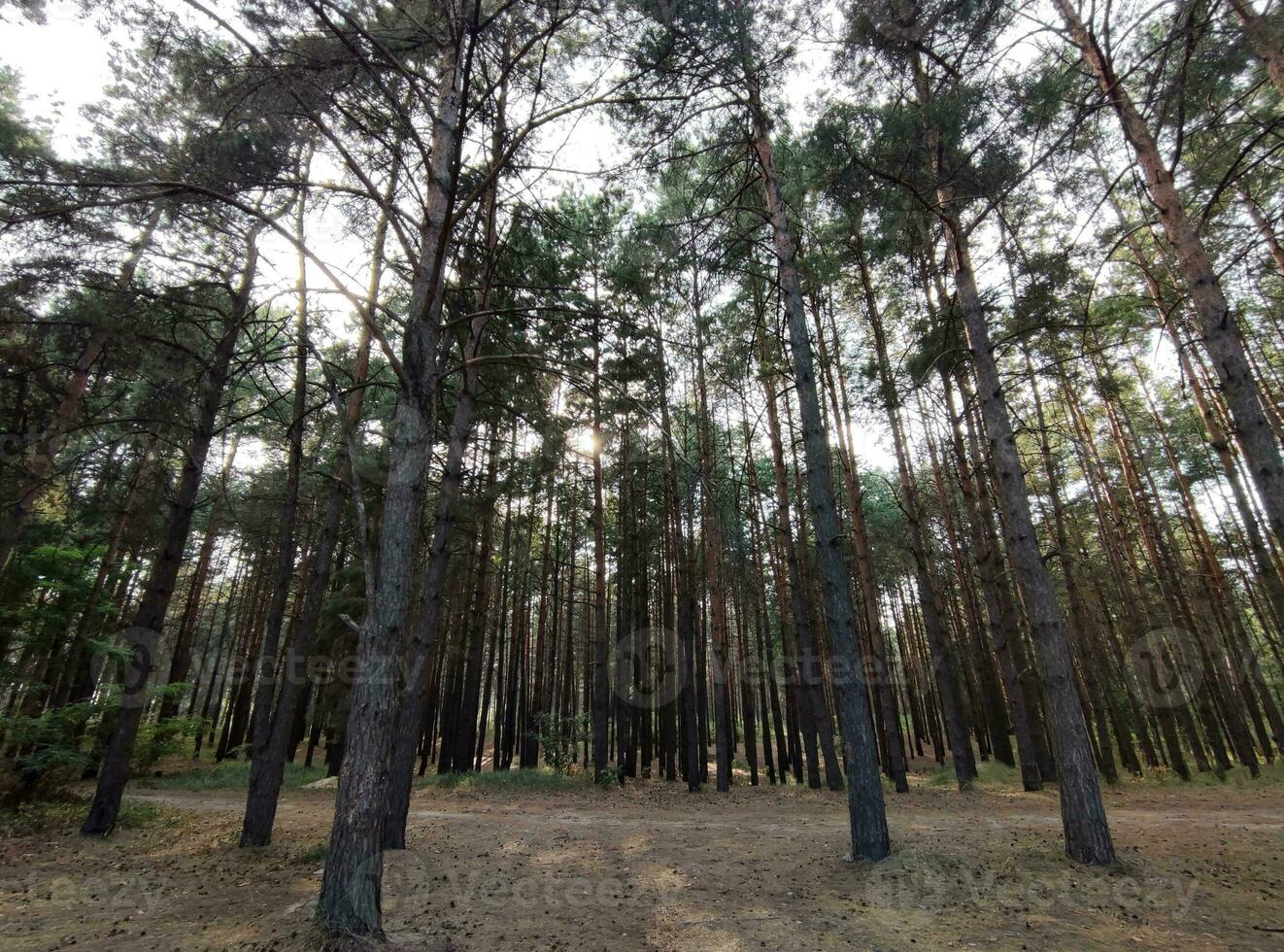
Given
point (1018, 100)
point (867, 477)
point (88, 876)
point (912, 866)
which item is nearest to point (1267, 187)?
point (1018, 100)

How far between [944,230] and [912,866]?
8.02 meters

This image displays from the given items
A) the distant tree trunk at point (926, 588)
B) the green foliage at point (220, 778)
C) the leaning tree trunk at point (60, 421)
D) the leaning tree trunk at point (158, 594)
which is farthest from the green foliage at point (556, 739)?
the leaning tree trunk at point (60, 421)

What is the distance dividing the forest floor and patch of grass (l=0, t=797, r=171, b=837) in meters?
0.08

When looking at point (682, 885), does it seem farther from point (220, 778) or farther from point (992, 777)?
point (220, 778)

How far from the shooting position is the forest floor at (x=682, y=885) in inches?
168

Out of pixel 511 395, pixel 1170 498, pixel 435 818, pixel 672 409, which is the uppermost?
pixel 672 409

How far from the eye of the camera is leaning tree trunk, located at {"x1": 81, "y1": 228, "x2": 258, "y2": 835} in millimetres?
7855

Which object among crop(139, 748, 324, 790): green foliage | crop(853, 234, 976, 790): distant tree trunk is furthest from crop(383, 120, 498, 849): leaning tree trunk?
crop(139, 748, 324, 790): green foliage

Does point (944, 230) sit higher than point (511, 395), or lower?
higher

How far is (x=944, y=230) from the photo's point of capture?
7918 mm

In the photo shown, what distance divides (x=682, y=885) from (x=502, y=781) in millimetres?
10601

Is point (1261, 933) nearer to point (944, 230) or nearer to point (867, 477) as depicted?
point (944, 230)

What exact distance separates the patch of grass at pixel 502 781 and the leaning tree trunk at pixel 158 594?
7.34 m

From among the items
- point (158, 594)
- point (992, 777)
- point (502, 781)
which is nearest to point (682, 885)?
point (158, 594)
